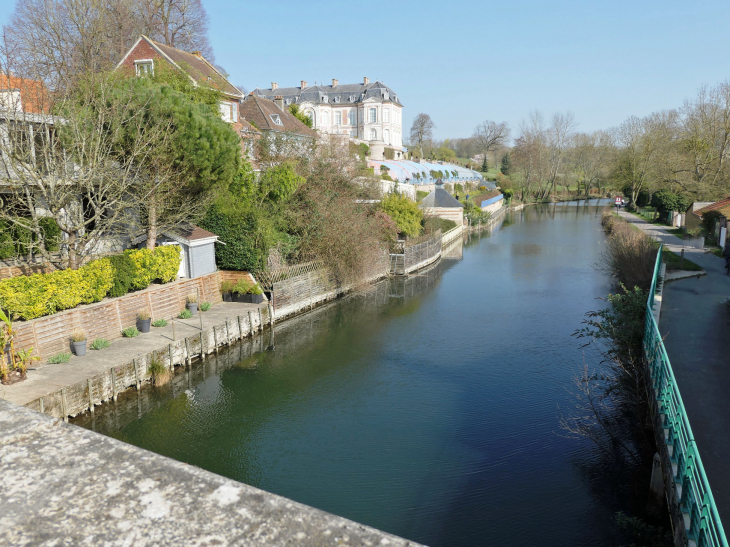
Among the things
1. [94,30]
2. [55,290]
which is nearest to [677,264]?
[55,290]

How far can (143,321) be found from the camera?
53.2ft

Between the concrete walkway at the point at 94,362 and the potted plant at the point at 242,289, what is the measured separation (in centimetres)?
162

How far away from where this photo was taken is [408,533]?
29.5 feet

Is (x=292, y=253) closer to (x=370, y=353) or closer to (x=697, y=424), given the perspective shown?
(x=370, y=353)

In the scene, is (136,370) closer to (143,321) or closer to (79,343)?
(79,343)

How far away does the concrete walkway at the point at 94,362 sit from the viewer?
460 inches

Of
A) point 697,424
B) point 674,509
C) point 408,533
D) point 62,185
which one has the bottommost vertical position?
point 408,533

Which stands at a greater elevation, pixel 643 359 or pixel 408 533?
pixel 643 359

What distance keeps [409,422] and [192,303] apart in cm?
948

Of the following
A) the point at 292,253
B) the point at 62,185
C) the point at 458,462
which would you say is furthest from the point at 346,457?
the point at 292,253

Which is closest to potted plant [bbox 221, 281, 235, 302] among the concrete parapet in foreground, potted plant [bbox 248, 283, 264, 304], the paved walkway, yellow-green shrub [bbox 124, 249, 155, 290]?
potted plant [bbox 248, 283, 264, 304]

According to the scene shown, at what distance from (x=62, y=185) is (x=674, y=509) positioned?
52.1 ft

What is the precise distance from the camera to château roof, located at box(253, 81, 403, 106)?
76562mm

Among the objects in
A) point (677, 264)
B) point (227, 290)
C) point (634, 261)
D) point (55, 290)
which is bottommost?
point (227, 290)
